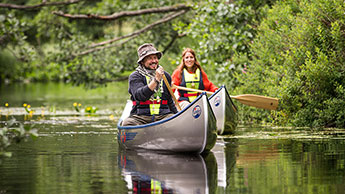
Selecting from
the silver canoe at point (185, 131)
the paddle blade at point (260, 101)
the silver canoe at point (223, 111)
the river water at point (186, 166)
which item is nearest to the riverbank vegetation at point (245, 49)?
the paddle blade at point (260, 101)

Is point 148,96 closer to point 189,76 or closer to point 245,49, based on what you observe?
point 189,76

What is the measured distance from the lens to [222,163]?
854cm

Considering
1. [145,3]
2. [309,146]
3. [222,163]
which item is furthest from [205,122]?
[145,3]

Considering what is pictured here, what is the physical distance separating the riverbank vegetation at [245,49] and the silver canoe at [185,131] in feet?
8.66

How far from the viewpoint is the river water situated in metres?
6.76

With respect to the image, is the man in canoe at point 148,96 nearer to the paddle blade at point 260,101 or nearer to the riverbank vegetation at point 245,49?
the riverbank vegetation at point 245,49

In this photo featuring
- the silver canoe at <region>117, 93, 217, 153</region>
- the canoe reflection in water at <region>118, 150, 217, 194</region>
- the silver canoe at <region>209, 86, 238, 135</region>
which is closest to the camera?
the canoe reflection in water at <region>118, 150, 217, 194</region>

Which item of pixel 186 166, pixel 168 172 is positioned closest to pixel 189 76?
pixel 186 166

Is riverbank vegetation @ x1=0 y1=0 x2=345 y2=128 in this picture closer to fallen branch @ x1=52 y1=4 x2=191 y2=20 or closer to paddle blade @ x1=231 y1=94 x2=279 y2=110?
fallen branch @ x1=52 y1=4 x2=191 y2=20

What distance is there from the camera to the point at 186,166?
828 cm

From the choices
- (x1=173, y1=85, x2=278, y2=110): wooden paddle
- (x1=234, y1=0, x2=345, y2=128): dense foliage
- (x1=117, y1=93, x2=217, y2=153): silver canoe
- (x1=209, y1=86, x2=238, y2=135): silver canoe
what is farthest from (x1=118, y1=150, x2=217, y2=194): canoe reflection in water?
(x1=234, y1=0, x2=345, y2=128): dense foliage

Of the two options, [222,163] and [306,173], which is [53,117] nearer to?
[222,163]

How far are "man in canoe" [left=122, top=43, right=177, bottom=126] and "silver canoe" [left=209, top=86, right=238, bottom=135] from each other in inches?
91.0

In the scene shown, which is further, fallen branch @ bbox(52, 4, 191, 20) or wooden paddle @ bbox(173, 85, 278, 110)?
fallen branch @ bbox(52, 4, 191, 20)
